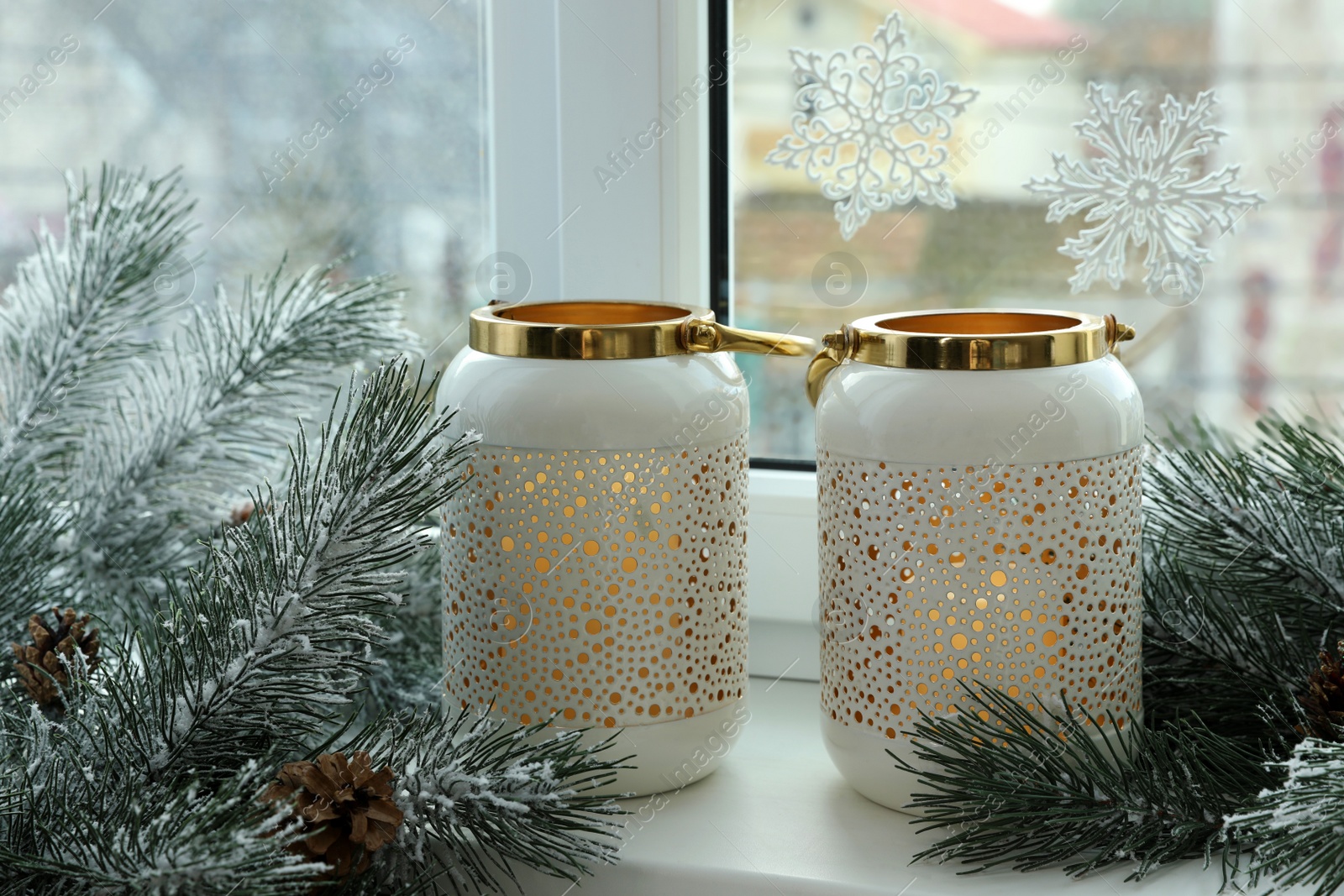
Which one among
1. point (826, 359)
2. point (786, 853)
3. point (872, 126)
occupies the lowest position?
point (786, 853)

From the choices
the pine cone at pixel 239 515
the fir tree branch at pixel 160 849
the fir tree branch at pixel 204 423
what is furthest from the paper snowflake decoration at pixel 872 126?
the fir tree branch at pixel 160 849

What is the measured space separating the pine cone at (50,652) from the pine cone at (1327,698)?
0.54 m

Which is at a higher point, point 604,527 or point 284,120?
point 284,120

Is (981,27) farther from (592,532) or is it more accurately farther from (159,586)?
(159,586)

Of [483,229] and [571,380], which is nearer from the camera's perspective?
[571,380]

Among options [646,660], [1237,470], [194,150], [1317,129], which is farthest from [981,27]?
[194,150]

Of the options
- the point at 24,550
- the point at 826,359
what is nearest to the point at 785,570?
the point at 826,359

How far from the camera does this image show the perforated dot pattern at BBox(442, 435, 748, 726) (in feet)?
1.95

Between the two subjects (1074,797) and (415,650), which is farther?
(415,650)

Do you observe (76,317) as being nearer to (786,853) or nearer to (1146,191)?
(786,853)

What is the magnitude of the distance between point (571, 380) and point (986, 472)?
0.19 m

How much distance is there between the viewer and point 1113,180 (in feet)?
2.44

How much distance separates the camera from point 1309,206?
2.41 feet

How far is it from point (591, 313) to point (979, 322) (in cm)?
20
